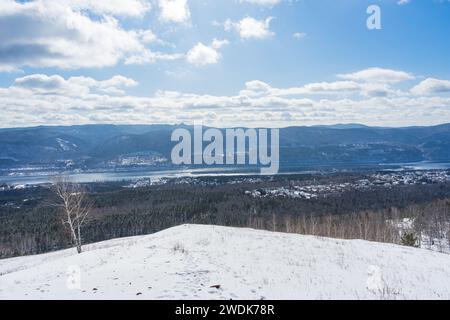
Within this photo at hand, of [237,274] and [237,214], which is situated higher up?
[237,274]

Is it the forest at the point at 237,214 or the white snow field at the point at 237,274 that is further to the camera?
the forest at the point at 237,214

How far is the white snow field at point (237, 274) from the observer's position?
1315 centimetres

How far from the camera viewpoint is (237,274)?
15.9 meters

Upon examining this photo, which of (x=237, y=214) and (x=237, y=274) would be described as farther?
(x=237, y=214)

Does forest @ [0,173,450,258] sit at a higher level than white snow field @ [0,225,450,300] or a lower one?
lower

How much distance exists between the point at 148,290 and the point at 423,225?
85.7 meters

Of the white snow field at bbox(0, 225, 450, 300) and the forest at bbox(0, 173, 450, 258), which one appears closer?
the white snow field at bbox(0, 225, 450, 300)

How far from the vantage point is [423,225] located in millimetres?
83438

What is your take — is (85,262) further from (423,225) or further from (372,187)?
(372,187)

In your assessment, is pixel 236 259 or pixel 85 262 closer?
pixel 236 259

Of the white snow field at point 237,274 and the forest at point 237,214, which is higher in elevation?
the white snow field at point 237,274

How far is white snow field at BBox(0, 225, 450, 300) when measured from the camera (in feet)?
43.1
